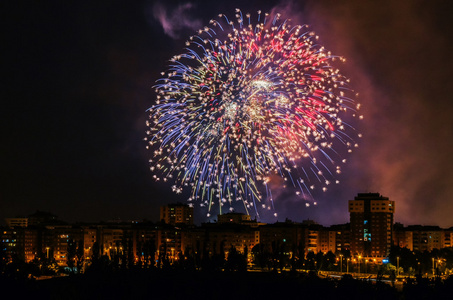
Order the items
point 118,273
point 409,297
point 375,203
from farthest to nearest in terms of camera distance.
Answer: point 375,203 < point 118,273 < point 409,297

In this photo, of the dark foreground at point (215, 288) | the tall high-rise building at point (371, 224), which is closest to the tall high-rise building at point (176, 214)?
the tall high-rise building at point (371, 224)

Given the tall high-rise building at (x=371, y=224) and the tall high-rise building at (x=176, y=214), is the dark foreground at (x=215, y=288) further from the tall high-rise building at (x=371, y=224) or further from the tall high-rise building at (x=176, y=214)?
the tall high-rise building at (x=176, y=214)

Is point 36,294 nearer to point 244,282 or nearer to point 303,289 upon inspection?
point 244,282

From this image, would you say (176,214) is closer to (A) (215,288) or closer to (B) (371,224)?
(B) (371,224)

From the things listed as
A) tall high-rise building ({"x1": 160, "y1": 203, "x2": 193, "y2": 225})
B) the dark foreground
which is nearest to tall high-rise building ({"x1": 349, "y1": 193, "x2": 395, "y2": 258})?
tall high-rise building ({"x1": 160, "y1": 203, "x2": 193, "y2": 225})


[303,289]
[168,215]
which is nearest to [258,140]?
[303,289]

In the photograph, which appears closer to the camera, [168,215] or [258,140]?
[258,140]
